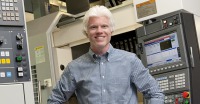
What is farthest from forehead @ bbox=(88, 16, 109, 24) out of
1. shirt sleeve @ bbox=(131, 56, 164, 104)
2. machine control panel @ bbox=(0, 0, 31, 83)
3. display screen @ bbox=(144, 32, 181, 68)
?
display screen @ bbox=(144, 32, 181, 68)

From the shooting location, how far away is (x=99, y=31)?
1.64m

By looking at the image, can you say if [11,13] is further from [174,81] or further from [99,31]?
[174,81]

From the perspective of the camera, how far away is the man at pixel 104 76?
63.9 inches

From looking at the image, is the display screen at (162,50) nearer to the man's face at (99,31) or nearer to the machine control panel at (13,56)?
the man's face at (99,31)

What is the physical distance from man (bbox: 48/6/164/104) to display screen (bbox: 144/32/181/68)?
1.81ft

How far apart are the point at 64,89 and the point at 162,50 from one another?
89cm

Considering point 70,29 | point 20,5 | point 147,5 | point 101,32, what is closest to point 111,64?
point 101,32

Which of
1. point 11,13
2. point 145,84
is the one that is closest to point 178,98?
point 145,84

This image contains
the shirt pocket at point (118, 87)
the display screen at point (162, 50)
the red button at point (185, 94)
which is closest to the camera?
the shirt pocket at point (118, 87)

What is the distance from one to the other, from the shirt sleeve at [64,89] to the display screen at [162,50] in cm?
80

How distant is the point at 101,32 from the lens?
164 cm

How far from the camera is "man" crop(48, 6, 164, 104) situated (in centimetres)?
162

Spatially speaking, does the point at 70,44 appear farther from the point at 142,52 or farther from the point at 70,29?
the point at 142,52

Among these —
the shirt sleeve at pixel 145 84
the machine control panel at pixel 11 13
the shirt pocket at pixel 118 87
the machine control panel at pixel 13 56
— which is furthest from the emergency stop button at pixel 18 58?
the shirt sleeve at pixel 145 84
